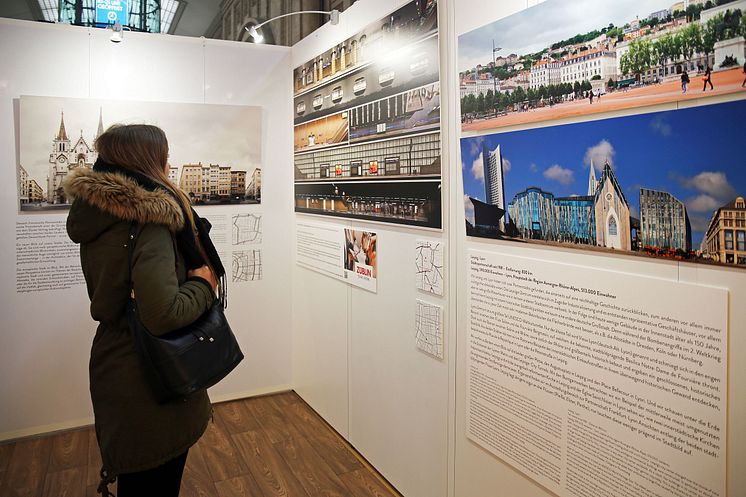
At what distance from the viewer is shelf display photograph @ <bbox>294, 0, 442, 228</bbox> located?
2789 mm

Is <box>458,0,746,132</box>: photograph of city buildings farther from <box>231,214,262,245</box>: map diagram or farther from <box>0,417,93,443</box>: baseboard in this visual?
<box>0,417,93,443</box>: baseboard

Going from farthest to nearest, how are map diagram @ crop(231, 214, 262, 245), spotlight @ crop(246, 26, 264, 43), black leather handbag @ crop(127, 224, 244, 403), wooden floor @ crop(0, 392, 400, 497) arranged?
map diagram @ crop(231, 214, 262, 245) → spotlight @ crop(246, 26, 264, 43) → wooden floor @ crop(0, 392, 400, 497) → black leather handbag @ crop(127, 224, 244, 403)

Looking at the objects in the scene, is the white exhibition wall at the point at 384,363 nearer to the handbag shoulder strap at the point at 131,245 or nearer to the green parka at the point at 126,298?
the green parka at the point at 126,298

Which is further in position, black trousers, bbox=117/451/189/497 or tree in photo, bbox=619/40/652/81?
black trousers, bbox=117/451/189/497

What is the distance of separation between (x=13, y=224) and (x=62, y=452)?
61.5 inches

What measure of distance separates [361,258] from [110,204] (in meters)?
1.83

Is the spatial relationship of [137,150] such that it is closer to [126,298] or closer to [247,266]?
[126,298]

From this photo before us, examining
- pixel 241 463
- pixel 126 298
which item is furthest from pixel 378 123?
pixel 241 463

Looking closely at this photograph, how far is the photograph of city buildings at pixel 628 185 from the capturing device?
1.52 meters

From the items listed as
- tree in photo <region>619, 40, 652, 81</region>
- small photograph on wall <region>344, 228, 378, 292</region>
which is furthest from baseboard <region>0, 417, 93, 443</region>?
tree in photo <region>619, 40, 652, 81</region>

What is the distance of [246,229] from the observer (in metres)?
4.62

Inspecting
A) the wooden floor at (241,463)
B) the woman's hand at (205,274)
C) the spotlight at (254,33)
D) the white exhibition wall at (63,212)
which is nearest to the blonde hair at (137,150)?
the woman's hand at (205,274)

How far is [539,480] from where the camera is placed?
7.23 ft

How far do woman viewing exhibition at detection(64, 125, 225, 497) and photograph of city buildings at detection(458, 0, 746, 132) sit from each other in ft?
4.18
